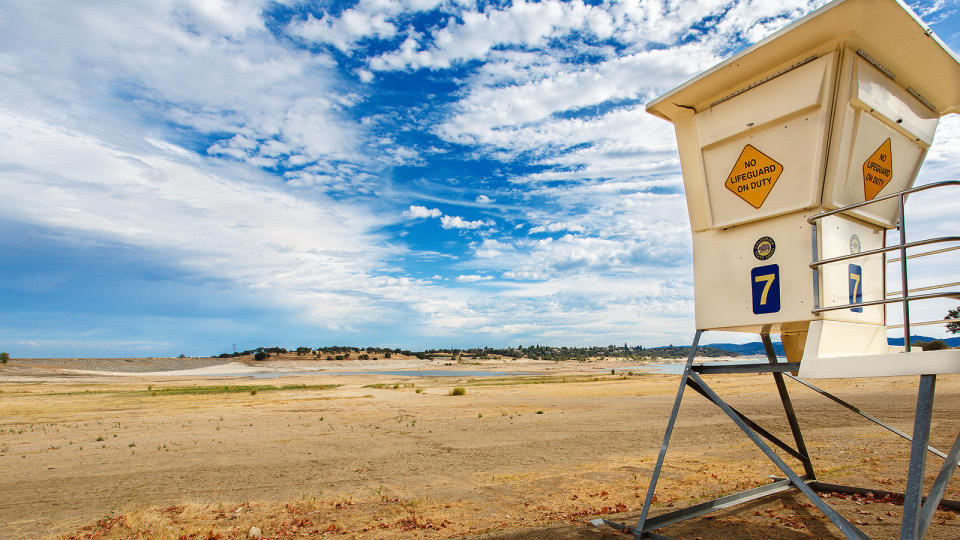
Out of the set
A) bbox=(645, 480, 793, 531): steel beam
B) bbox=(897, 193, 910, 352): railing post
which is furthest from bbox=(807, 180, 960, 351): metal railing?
bbox=(645, 480, 793, 531): steel beam

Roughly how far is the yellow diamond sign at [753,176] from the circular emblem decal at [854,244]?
93 centimetres

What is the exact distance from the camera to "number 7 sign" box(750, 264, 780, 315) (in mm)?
5367

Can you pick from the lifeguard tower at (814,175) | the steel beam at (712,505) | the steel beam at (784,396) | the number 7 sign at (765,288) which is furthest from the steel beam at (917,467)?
the steel beam at (784,396)

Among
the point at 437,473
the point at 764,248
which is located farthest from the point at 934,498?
the point at 437,473

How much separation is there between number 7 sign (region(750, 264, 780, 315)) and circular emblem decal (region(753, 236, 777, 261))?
12 cm

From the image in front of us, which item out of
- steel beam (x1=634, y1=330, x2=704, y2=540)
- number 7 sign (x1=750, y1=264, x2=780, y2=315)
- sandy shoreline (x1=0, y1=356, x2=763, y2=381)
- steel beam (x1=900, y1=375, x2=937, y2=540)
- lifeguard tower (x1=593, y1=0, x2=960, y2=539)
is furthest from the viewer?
sandy shoreline (x1=0, y1=356, x2=763, y2=381)

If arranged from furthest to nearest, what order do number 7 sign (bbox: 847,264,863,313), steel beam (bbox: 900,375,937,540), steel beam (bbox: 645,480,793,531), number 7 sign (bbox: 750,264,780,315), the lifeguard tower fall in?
1. steel beam (bbox: 645,480,793,531)
2. number 7 sign (bbox: 750,264,780,315)
3. number 7 sign (bbox: 847,264,863,313)
4. the lifeguard tower
5. steel beam (bbox: 900,375,937,540)

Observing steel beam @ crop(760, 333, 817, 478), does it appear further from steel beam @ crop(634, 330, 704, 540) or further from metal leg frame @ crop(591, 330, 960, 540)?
steel beam @ crop(634, 330, 704, 540)

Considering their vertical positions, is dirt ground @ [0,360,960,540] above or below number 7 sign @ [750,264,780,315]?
below

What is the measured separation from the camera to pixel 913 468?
12.6 feet

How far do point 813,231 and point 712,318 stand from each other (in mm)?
1489

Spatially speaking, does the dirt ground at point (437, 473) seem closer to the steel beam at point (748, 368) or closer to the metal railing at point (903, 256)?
the steel beam at point (748, 368)

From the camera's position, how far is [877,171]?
5352 mm

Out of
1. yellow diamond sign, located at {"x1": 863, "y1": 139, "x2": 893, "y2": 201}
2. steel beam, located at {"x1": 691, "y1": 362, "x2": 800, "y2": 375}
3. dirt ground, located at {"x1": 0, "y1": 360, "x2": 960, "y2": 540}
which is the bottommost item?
dirt ground, located at {"x1": 0, "y1": 360, "x2": 960, "y2": 540}
